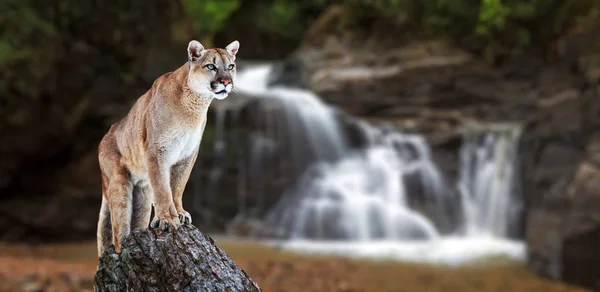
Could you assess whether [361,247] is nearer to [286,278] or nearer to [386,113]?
[286,278]

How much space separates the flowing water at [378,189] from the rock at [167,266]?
24.7 ft

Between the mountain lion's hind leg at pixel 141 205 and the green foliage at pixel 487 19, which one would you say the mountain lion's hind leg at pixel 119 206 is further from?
the green foliage at pixel 487 19

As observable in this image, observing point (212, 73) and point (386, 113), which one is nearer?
point (212, 73)

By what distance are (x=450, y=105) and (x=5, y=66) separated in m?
9.94

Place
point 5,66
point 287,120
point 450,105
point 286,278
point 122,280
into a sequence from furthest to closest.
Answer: point 450,105, point 287,120, point 5,66, point 286,278, point 122,280

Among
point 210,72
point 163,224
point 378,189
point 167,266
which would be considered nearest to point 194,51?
point 210,72

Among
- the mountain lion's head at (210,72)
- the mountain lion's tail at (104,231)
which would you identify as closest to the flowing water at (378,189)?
the mountain lion's tail at (104,231)

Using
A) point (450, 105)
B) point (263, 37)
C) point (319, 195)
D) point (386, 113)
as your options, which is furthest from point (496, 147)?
point (263, 37)

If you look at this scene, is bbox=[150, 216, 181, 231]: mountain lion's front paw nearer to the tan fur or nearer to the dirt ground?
the tan fur

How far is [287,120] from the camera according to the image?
12.9 metres

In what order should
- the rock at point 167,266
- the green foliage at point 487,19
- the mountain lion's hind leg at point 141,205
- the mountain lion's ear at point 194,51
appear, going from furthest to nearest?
the green foliage at point 487,19
the mountain lion's hind leg at point 141,205
the mountain lion's ear at point 194,51
the rock at point 167,266

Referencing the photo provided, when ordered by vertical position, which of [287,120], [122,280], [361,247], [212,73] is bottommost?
[122,280]

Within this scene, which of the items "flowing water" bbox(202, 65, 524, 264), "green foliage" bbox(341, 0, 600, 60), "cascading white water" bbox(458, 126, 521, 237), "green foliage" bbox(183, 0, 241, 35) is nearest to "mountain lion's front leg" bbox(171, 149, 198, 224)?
"flowing water" bbox(202, 65, 524, 264)

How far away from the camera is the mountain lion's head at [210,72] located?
8.32ft
